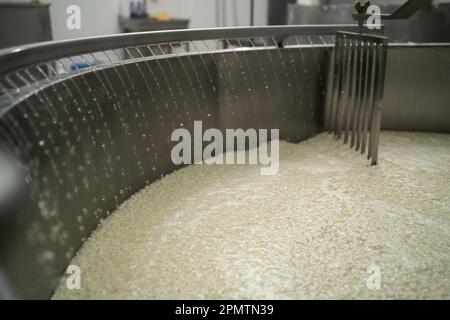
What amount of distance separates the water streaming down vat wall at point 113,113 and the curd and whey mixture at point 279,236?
157 millimetres

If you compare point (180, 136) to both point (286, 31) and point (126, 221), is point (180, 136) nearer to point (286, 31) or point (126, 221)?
point (126, 221)

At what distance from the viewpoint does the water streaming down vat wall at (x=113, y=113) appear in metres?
1.17

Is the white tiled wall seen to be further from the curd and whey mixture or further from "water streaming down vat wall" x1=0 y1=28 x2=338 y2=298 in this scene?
the curd and whey mixture

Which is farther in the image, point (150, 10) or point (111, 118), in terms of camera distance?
point (150, 10)

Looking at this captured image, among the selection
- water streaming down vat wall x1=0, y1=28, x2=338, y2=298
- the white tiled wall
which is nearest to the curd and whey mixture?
water streaming down vat wall x1=0, y1=28, x2=338, y2=298

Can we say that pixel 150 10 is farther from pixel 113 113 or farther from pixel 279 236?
pixel 279 236

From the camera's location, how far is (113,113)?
1736 mm

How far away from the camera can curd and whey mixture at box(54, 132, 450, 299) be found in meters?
1.38

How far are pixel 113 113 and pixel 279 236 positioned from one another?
2.71 feet

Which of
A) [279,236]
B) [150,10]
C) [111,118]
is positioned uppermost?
[150,10]

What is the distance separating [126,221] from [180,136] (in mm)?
630

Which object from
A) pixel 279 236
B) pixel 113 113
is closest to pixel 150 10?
pixel 113 113

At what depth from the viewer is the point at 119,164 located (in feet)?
5.94

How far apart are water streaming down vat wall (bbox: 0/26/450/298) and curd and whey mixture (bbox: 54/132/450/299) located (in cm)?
16
